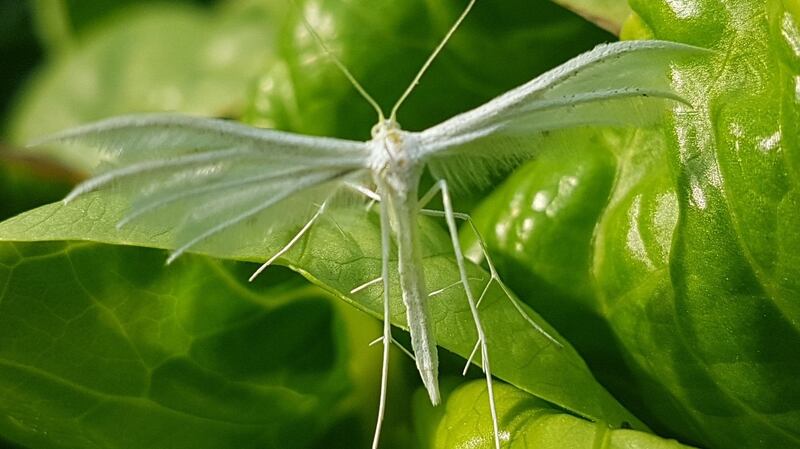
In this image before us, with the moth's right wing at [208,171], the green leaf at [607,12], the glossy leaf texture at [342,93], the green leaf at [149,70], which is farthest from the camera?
the green leaf at [149,70]

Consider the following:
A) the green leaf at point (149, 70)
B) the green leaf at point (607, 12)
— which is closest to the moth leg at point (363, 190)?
the green leaf at point (607, 12)

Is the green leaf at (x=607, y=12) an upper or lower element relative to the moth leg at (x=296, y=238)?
upper

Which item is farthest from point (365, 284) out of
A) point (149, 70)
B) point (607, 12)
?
point (149, 70)

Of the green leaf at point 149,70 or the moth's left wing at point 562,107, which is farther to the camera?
the green leaf at point 149,70

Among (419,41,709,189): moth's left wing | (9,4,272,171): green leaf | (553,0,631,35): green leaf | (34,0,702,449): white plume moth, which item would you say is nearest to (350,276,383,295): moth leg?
(34,0,702,449): white plume moth

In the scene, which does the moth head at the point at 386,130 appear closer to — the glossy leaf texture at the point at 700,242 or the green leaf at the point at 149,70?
the glossy leaf texture at the point at 700,242

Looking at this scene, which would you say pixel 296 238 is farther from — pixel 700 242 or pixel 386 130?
pixel 700 242
